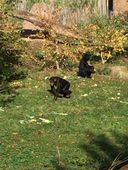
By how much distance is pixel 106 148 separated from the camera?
878 cm

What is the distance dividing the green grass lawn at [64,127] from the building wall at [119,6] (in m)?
9.53

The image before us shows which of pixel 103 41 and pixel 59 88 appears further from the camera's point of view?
pixel 103 41

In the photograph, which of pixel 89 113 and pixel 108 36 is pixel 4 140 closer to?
pixel 89 113

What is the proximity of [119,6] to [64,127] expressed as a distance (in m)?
14.1

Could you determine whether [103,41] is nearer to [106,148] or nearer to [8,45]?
[8,45]

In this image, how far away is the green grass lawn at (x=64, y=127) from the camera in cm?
809

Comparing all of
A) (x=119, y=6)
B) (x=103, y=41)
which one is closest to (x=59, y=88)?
(x=103, y=41)

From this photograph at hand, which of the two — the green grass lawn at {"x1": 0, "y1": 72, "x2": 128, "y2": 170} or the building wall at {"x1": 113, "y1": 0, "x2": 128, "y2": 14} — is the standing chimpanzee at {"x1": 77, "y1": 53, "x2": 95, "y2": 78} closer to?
the green grass lawn at {"x1": 0, "y1": 72, "x2": 128, "y2": 170}

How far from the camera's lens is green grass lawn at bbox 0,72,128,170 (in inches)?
318

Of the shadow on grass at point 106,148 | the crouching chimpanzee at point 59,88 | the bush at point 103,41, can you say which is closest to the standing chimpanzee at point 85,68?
the bush at point 103,41

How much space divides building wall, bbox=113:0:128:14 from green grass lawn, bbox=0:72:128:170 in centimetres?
953

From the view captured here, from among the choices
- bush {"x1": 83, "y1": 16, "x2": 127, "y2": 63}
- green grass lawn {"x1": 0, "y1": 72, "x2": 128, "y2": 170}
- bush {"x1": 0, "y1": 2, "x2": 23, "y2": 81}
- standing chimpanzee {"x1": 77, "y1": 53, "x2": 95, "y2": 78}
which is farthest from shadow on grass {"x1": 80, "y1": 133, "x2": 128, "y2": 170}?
bush {"x1": 83, "y1": 16, "x2": 127, "y2": 63}

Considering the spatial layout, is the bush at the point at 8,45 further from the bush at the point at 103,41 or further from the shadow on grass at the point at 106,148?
the shadow on grass at the point at 106,148

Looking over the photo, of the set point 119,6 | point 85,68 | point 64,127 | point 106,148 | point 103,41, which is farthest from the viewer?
point 119,6
